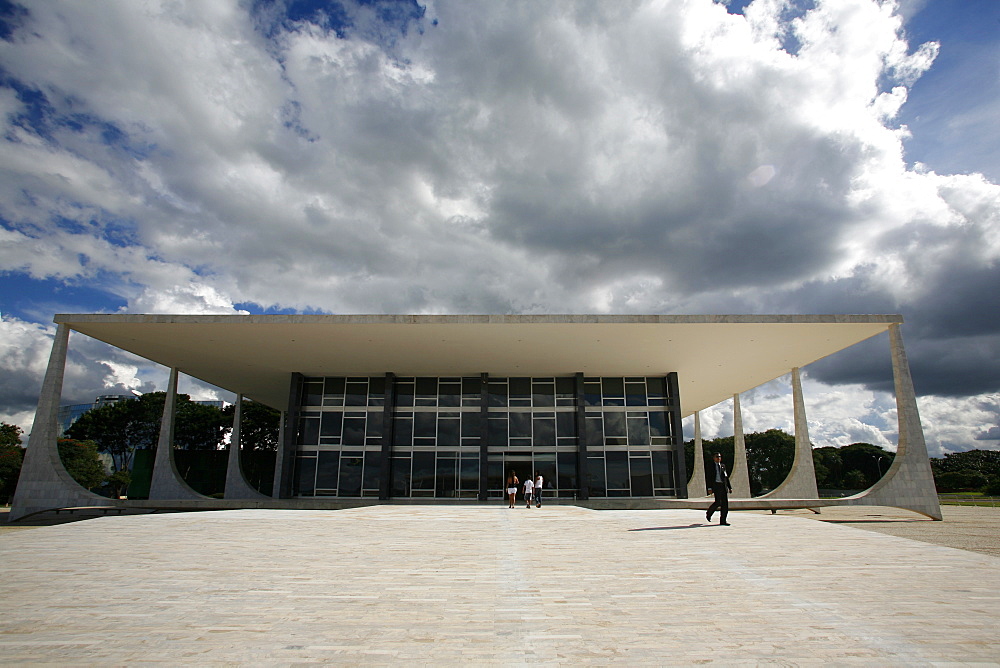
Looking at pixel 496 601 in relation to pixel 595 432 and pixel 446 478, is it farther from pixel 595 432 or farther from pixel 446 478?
pixel 595 432

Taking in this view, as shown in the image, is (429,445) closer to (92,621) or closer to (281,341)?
(281,341)

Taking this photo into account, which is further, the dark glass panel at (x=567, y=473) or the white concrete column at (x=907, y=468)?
the dark glass panel at (x=567, y=473)

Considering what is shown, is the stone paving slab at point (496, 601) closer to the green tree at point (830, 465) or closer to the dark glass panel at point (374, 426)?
the dark glass panel at point (374, 426)

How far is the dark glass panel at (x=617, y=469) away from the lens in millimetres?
26844

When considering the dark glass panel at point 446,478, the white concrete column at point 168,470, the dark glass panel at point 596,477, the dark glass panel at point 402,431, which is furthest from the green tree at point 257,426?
the dark glass panel at point 596,477

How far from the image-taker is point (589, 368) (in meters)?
26.7

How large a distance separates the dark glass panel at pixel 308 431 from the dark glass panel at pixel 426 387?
5.58 m

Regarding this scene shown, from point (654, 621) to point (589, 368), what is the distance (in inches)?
851

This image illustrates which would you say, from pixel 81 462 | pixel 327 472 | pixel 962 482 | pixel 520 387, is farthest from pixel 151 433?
pixel 962 482

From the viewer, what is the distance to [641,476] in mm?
27016

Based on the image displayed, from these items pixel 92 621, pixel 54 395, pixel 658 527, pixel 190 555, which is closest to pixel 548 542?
pixel 658 527

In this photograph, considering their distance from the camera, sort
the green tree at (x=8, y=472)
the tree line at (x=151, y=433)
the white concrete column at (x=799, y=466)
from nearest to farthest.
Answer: the white concrete column at (x=799, y=466) → the green tree at (x=8, y=472) → the tree line at (x=151, y=433)

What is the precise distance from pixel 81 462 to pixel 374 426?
35429 mm

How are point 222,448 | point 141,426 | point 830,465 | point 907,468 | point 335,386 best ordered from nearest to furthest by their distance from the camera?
1. point 907,468
2. point 335,386
3. point 222,448
4. point 141,426
5. point 830,465
